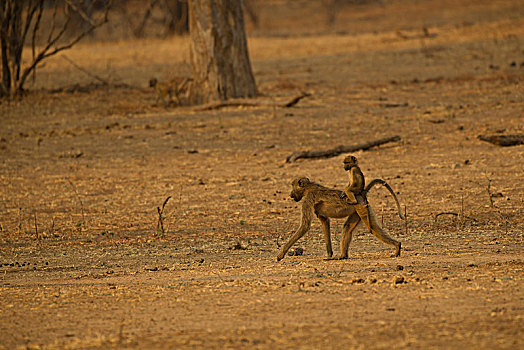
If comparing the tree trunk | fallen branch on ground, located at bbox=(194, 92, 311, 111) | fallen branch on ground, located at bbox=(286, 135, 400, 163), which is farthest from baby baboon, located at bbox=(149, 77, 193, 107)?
fallen branch on ground, located at bbox=(286, 135, 400, 163)

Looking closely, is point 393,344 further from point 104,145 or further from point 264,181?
point 104,145

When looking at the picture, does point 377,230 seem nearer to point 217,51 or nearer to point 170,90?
point 217,51

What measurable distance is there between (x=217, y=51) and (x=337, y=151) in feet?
17.2

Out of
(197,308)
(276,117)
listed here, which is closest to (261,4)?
(276,117)

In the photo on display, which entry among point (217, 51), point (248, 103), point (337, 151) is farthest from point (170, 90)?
point (337, 151)

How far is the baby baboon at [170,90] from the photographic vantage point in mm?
15555

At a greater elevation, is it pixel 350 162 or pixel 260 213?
pixel 350 162

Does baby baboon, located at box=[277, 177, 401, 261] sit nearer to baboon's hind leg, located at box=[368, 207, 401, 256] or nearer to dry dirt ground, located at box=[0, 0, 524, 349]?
baboon's hind leg, located at box=[368, 207, 401, 256]

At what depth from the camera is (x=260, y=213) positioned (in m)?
8.29

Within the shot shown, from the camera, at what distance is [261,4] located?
44.8 meters

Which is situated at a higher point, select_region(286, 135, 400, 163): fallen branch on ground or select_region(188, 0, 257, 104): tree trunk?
select_region(188, 0, 257, 104): tree trunk

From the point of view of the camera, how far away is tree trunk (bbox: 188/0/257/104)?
15281 millimetres

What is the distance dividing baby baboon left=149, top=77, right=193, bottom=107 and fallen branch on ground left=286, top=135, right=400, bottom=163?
5.34 meters

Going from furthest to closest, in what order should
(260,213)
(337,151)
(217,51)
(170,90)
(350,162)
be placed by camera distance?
1. (170,90)
2. (217,51)
3. (337,151)
4. (260,213)
5. (350,162)
